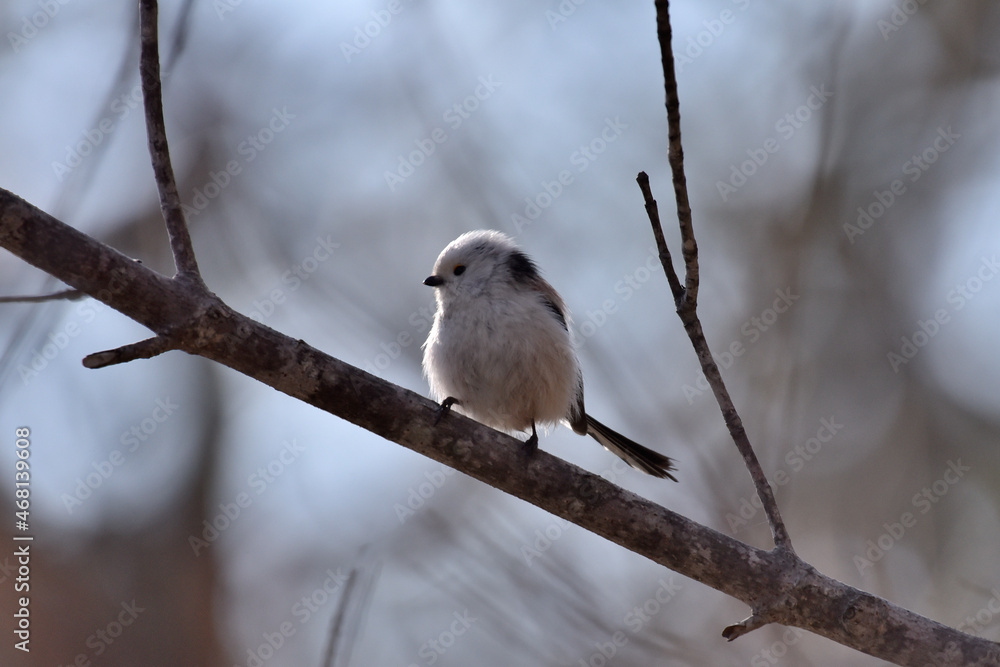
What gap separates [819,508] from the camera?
6.22m

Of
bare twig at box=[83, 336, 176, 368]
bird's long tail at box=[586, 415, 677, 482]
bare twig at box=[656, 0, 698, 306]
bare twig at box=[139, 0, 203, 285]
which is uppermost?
bird's long tail at box=[586, 415, 677, 482]

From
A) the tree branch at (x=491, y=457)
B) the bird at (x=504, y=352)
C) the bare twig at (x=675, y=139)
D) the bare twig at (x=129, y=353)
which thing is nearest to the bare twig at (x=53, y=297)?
the tree branch at (x=491, y=457)

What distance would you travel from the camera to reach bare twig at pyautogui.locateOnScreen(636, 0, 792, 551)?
2098 millimetres

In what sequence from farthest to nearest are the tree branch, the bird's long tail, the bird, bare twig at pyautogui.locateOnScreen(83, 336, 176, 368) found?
the bird's long tail
the bird
the tree branch
bare twig at pyautogui.locateOnScreen(83, 336, 176, 368)

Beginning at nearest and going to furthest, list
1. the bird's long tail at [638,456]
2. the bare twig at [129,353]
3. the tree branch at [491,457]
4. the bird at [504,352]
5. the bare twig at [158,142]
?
the bare twig at [129,353] → the tree branch at [491,457] → the bare twig at [158,142] → the bird at [504,352] → the bird's long tail at [638,456]

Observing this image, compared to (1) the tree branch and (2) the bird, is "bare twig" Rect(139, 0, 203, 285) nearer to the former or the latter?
(1) the tree branch

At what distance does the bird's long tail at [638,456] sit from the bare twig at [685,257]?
116cm

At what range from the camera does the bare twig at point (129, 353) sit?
1972 mm

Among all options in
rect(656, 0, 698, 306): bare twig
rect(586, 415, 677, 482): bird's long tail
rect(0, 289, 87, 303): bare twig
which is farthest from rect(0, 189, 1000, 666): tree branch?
rect(586, 415, 677, 482): bird's long tail

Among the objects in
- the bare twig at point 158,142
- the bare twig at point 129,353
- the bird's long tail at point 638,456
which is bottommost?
the bare twig at point 129,353

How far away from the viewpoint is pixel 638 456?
3.77m

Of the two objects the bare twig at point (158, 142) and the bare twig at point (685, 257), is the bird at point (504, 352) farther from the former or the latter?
the bare twig at point (158, 142)

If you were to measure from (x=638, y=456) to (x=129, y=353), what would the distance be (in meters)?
2.50

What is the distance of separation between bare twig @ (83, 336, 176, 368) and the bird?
1.35 metres
